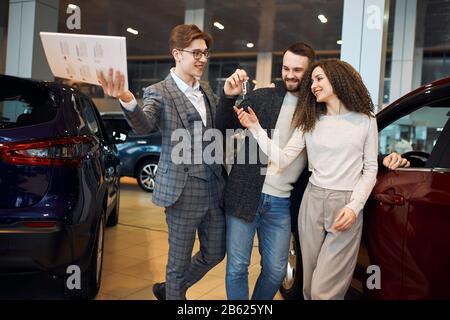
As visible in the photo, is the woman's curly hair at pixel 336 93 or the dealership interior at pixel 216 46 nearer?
the woman's curly hair at pixel 336 93

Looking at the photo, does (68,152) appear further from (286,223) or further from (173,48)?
(286,223)

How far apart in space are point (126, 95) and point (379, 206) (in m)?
1.28

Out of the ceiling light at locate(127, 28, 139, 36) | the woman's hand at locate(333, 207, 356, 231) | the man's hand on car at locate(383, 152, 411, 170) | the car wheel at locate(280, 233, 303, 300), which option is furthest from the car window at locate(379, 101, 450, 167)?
the ceiling light at locate(127, 28, 139, 36)

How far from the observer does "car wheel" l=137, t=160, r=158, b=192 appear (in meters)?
8.01

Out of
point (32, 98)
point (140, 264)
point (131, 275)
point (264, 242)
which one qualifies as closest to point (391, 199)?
point (264, 242)

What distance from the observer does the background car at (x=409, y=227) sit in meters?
1.89

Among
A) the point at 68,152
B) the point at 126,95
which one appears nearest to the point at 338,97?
the point at 126,95

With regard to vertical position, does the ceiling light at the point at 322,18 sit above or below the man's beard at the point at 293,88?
above

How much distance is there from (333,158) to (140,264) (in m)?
2.32

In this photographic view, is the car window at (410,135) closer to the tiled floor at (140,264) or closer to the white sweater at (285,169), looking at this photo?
the tiled floor at (140,264)

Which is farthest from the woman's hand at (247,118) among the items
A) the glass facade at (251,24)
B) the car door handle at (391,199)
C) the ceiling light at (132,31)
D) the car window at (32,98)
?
the ceiling light at (132,31)

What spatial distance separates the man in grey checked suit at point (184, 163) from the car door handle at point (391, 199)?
79 cm

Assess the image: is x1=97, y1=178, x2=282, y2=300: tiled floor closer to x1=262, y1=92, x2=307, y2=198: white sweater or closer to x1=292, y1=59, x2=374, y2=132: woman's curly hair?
x1=262, y1=92, x2=307, y2=198: white sweater

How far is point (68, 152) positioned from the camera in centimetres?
231
